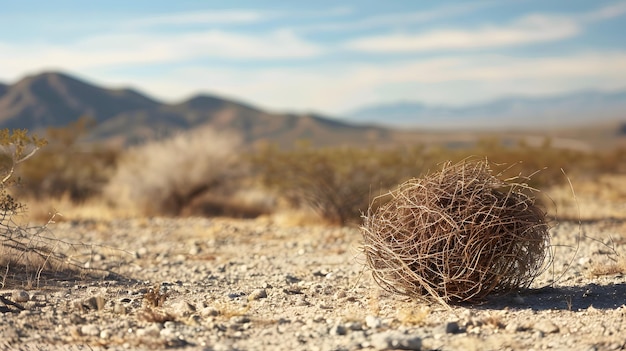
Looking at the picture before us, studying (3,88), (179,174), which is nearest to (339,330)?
(179,174)

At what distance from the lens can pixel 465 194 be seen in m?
6.84

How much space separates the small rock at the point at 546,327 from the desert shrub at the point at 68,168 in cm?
1401

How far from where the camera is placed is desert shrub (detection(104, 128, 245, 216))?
60.1 feet

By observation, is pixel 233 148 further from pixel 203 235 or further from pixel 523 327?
pixel 523 327

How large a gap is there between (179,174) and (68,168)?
6806 mm

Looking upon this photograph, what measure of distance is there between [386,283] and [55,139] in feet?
74.8

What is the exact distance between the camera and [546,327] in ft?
19.4

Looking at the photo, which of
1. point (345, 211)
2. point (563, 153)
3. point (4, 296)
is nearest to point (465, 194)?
point (4, 296)

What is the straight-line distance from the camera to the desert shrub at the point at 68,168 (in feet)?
69.3

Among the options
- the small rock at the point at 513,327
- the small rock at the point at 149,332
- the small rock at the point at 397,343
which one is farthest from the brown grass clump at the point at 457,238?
the small rock at the point at 149,332

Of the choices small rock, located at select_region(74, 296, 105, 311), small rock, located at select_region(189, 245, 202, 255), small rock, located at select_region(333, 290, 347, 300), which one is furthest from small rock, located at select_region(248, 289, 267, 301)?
small rock, located at select_region(189, 245, 202, 255)

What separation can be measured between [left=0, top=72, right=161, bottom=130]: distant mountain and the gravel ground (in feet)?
259

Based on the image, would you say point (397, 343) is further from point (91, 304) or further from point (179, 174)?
point (179, 174)

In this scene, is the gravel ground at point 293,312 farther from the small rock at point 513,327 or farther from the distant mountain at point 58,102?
the distant mountain at point 58,102
